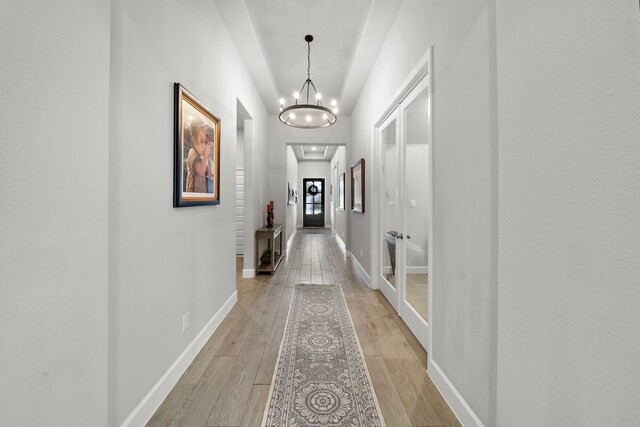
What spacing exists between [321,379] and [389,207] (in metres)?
2.05

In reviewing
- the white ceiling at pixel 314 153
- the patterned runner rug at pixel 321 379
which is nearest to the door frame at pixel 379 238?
the patterned runner rug at pixel 321 379

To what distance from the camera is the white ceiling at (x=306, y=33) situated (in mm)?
2627

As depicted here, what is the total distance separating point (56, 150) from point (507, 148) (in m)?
1.62

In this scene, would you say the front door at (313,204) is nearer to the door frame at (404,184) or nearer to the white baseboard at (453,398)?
the door frame at (404,184)

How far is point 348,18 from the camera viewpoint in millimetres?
2863

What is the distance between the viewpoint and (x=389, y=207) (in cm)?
326

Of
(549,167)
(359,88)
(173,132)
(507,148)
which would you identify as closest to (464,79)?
(507,148)

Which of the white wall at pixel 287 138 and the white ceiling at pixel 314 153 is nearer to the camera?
the white wall at pixel 287 138

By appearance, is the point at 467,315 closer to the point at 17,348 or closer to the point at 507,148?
the point at 507,148

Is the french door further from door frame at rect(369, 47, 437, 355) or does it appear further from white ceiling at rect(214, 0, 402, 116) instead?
white ceiling at rect(214, 0, 402, 116)

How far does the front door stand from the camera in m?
12.1

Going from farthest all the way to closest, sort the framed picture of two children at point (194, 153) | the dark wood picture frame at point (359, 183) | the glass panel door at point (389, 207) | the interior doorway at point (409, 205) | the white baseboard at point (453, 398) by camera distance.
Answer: the dark wood picture frame at point (359, 183), the glass panel door at point (389, 207), the interior doorway at point (409, 205), the framed picture of two children at point (194, 153), the white baseboard at point (453, 398)

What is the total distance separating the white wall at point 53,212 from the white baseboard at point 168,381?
411 mm

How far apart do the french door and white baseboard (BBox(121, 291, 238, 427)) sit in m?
1.79
